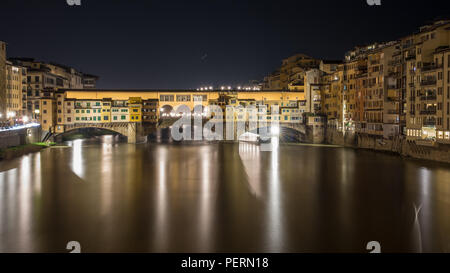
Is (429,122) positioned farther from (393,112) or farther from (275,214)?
(275,214)

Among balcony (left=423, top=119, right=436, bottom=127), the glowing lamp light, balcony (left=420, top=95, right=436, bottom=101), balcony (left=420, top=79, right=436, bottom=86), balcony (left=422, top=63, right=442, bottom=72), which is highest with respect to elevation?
balcony (left=422, top=63, right=442, bottom=72)

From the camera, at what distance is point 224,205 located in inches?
682

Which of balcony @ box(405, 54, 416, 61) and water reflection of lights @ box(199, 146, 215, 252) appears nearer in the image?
water reflection of lights @ box(199, 146, 215, 252)

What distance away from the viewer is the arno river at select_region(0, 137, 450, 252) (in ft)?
42.2

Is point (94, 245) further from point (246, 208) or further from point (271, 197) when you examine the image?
point (271, 197)

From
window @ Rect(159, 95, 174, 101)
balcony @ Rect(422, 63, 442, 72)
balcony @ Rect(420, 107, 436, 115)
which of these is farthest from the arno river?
window @ Rect(159, 95, 174, 101)

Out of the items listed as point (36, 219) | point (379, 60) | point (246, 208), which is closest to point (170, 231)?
point (246, 208)

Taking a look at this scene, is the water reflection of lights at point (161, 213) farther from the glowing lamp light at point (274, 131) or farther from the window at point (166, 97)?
the glowing lamp light at point (274, 131)

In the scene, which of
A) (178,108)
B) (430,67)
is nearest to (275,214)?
(430,67)

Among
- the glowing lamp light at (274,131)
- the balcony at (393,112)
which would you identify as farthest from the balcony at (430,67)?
the glowing lamp light at (274,131)

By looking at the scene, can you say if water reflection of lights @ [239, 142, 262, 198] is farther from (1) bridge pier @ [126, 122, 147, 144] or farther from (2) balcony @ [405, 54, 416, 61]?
(2) balcony @ [405, 54, 416, 61]

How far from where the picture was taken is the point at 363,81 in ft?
122

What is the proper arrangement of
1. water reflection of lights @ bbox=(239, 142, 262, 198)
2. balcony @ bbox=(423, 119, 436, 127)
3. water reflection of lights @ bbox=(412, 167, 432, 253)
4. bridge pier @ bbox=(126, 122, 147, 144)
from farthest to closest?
bridge pier @ bbox=(126, 122, 147, 144) → balcony @ bbox=(423, 119, 436, 127) → water reflection of lights @ bbox=(239, 142, 262, 198) → water reflection of lights @ bbox=(412, 167, 432, 253)

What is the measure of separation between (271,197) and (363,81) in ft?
76.3
